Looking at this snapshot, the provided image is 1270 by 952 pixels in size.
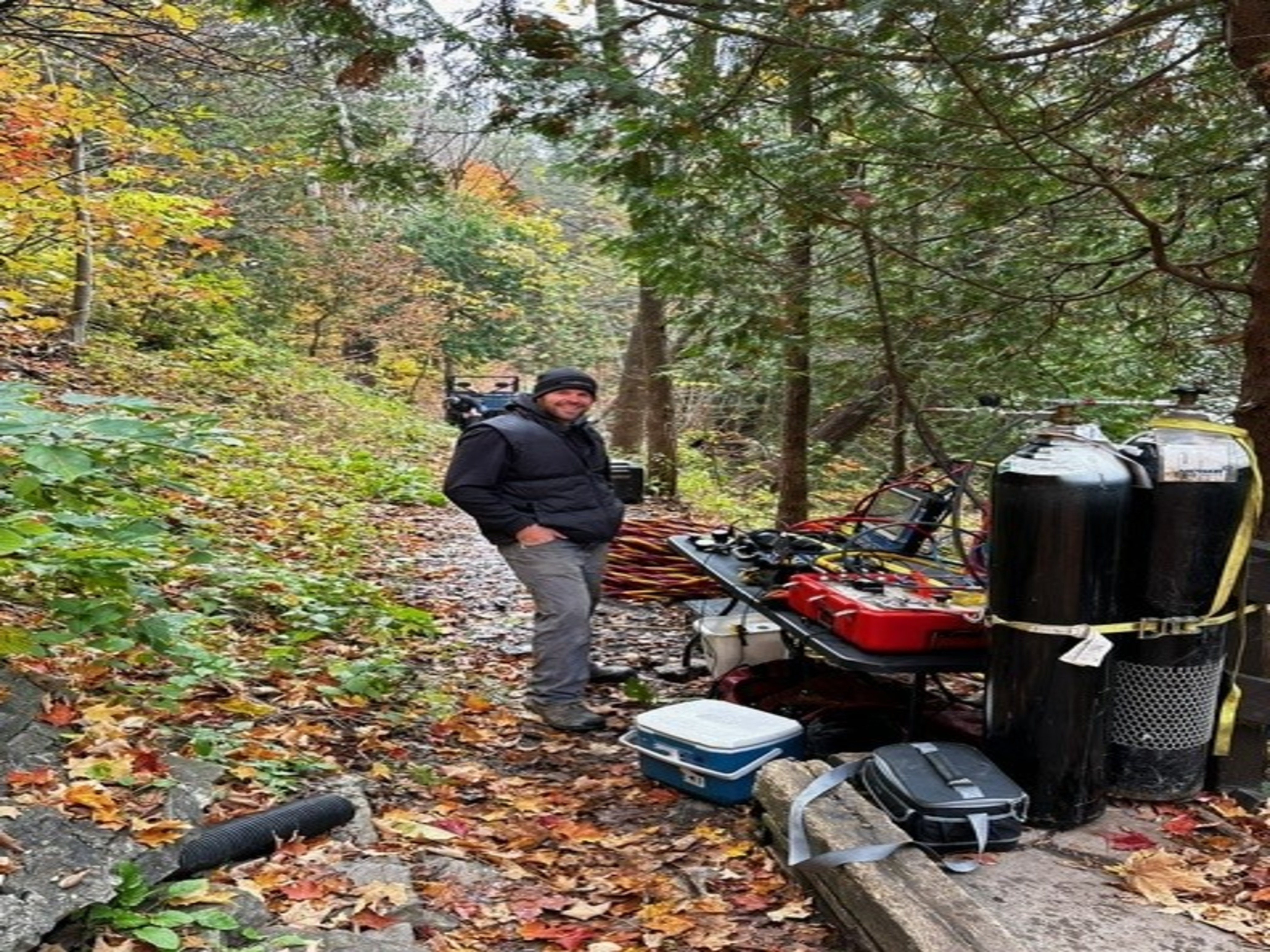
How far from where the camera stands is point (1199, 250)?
20.8ft

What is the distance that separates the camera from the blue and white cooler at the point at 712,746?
4191 mm

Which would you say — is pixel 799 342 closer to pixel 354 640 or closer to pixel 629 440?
pixel 354 640

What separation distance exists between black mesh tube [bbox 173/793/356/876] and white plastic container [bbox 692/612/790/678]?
2.39m

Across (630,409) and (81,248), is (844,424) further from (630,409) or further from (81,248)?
(81,248)

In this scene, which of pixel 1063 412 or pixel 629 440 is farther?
pixel 629 440

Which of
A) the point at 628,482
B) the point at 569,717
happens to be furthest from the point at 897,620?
the point at 628,482

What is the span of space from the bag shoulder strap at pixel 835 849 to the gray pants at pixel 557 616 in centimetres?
187

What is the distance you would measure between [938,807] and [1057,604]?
80 centimetres

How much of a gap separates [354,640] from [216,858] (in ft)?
9.77

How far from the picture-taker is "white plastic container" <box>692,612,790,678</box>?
566 centimetres

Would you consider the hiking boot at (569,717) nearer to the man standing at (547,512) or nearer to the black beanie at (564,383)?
the man standing at (547,512)

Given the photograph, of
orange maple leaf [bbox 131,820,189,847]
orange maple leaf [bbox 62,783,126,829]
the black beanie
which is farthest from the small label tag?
orange maple leaf [bbox 62,783,126,829]

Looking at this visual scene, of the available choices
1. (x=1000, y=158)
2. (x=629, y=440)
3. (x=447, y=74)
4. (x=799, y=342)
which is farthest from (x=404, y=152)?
(x=629, y=440)

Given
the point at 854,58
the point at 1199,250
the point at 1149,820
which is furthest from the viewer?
the point at 1199,250
